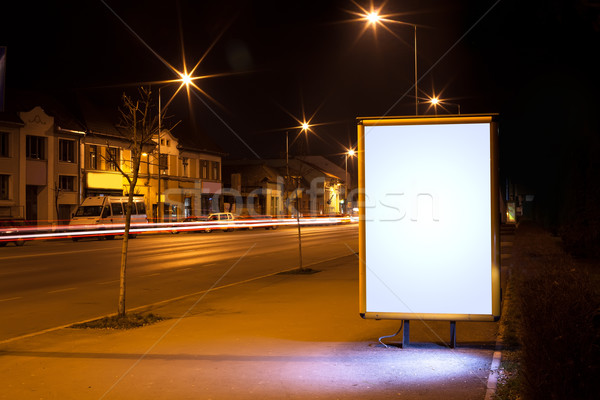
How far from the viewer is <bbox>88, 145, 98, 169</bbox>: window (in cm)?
4934

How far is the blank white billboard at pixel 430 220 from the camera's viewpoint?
7.39 meters

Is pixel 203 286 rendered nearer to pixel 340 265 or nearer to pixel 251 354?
pixel 340 265

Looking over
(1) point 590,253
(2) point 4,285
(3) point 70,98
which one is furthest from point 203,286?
(3) point 70,98

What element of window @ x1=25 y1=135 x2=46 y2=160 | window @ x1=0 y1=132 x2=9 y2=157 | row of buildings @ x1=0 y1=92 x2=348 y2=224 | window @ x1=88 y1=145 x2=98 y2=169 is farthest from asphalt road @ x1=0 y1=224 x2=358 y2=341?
window @ x1=88 y1=145 x2=98 y2=169

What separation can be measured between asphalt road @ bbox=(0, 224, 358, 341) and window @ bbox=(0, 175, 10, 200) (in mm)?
17530

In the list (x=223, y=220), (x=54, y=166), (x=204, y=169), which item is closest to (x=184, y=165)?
(x=204, y=169)

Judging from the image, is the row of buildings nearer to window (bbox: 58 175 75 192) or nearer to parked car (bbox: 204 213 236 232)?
window (bbox: 58 175 75 192)

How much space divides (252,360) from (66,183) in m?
43.9

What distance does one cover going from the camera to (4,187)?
42.2 m

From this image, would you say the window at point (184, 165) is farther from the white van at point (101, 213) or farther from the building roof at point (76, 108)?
the white van at point (101, 213)

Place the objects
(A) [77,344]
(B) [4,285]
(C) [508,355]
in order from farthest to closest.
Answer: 1. (B) [4,285]
2. (A) [77,344]
3. (C) [508,355]

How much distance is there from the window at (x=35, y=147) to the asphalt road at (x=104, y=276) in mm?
19395

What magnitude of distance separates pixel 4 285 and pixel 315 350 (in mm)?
10867

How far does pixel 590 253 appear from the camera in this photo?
2056cm
